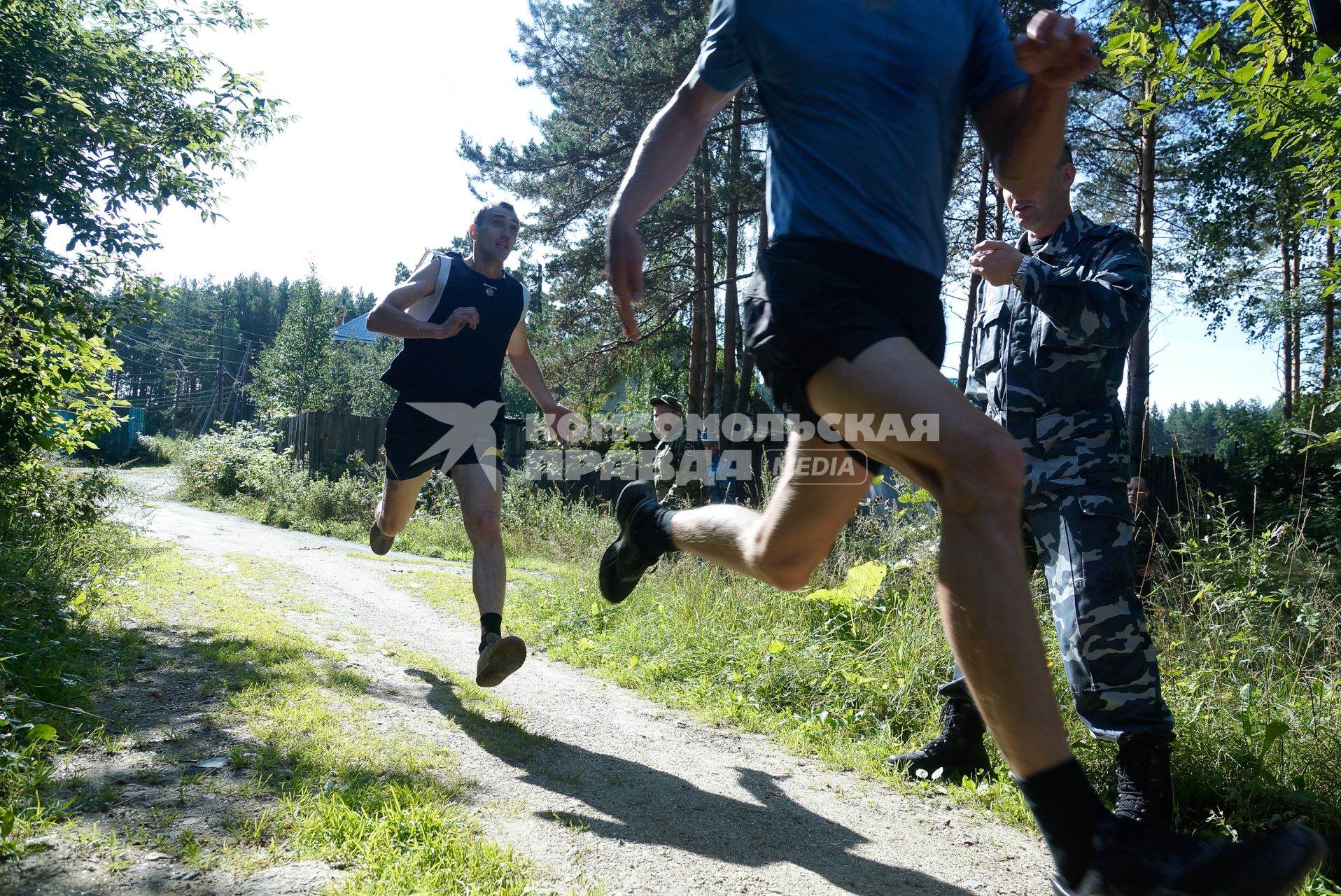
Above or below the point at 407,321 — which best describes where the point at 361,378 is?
Result: above

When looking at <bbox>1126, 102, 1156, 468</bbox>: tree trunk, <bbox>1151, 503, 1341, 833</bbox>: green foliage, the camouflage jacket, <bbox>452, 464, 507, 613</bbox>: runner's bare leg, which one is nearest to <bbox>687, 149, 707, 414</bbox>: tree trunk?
<bbox>1126, 102, 1156, 468</bbox>: tree trunk

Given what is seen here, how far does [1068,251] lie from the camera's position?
288 centimetres

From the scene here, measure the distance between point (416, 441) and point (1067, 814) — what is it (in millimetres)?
3655

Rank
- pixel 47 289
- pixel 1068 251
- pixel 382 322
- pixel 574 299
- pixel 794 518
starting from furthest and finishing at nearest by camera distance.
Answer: pixel 574 299
pixel 47 289
pixel 382 322
pixel 1068 251
pixel 794 518

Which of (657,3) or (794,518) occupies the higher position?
(657,3)

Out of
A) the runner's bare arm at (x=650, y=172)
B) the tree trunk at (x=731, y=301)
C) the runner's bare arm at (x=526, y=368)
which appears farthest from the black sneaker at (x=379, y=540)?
the tree trunk at (x=731, y=301)

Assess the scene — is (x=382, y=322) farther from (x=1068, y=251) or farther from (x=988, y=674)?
(x=988, y=674)

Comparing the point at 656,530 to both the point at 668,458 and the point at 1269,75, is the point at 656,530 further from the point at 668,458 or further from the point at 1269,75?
the point at 668,458

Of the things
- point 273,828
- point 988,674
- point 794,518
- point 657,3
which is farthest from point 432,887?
point 657,3

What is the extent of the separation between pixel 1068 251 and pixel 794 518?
1.62 metres

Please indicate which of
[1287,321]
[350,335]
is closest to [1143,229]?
[1287,321]

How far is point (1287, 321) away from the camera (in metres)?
17.5

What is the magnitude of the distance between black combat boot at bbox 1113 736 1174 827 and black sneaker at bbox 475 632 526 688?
2168mm

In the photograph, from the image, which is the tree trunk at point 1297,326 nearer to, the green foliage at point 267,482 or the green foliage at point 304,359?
the green foliage at point 267,482
